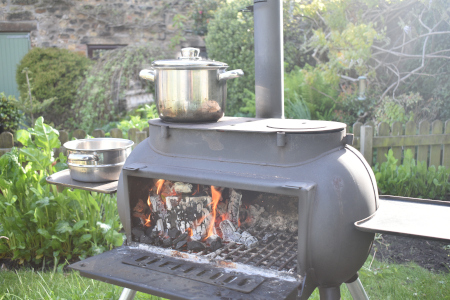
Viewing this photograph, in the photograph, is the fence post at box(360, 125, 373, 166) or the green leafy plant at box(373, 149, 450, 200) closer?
the green leafy plant at box(373, 149, 450, 200)

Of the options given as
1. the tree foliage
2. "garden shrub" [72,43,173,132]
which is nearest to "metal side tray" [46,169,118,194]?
the tree foliage

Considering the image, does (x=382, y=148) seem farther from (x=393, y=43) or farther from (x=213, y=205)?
(x=213, y=205)

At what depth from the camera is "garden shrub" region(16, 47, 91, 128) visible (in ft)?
24.3

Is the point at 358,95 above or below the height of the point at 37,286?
above

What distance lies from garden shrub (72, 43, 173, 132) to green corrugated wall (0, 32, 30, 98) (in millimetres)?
2038

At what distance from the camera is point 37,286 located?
9.16ft

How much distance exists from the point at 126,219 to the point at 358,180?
109 centimetres

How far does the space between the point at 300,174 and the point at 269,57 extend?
807 millimetres

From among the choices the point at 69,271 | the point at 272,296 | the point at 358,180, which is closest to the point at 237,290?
the point at 272,296

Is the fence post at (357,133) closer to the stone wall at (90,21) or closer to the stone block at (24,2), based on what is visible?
the stone wall at (90,21)

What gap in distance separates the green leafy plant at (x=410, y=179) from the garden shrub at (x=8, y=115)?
4.87m

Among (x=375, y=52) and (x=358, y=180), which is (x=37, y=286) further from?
(x=375, y=52)

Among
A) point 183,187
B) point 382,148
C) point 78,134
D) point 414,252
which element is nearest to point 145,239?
point 183,187

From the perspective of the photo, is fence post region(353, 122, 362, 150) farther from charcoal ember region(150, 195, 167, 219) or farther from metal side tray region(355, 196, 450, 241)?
charcoal ember region(150, 195, 167, 219)
